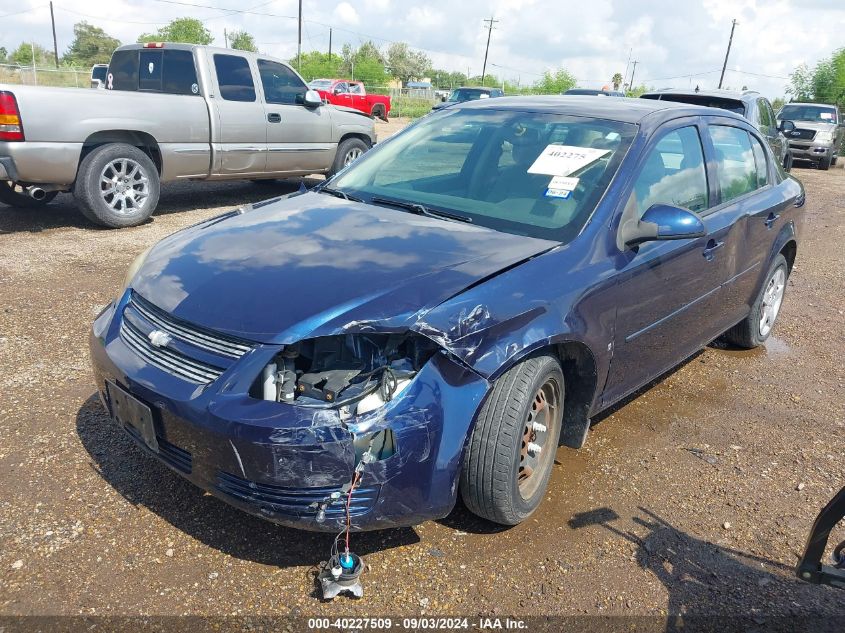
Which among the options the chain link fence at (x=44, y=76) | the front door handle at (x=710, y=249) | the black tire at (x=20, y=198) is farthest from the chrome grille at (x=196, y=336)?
the chain link fence at (x=44, y=76)

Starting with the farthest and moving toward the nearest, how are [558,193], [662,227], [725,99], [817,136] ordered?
[817,136] < [725,99] < [558,193] < [662,227]

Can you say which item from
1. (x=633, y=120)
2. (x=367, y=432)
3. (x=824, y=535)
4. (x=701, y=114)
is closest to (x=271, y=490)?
(x=367, y=432)

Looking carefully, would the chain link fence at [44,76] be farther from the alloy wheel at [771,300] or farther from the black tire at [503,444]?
the black tire at [503,444]

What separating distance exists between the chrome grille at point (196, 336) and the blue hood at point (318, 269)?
1.4 inches

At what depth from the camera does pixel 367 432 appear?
7.17 feet

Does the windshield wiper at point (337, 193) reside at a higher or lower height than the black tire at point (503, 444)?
higher

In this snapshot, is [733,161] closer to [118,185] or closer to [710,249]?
[710,249]

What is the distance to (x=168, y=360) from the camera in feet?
8.05

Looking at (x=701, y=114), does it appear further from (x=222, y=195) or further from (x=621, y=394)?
(x=222, y=195)

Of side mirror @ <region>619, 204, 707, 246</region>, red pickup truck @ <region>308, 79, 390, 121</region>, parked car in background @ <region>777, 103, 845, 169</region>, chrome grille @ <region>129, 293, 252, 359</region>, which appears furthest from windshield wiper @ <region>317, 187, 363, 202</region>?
red pickup truck @ <region>308, 79, 390, 121</region>

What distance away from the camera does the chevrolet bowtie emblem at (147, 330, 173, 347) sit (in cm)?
248

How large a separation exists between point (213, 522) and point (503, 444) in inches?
48.2

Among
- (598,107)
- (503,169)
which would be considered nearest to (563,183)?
(503,169)

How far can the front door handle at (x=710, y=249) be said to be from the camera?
145 inches
